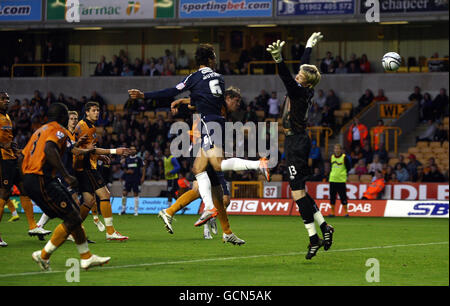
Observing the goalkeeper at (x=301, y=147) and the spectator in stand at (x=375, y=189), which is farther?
the spectator in stand at (x=375, y=189)

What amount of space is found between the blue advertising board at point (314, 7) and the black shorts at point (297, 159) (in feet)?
83.8

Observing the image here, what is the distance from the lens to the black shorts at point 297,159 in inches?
468

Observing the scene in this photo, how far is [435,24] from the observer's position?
39969 millimetres

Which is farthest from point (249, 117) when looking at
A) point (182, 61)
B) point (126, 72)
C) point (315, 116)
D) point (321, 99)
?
point (126, 72)

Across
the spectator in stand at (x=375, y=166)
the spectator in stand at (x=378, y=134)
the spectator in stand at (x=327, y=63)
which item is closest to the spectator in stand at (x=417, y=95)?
the spectator in stand at (x=378, y=134)

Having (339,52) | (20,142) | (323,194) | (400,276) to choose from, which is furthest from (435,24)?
(400,276)

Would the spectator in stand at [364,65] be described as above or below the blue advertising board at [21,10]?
below

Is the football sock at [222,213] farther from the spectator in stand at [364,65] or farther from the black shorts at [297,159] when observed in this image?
the spectator in stand at [364,65]

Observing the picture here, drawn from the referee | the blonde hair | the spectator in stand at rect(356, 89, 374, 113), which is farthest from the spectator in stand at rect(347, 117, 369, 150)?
the blonde hair

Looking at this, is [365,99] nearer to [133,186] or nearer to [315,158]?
[315,158]

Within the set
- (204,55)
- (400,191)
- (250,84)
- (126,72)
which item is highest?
(126,72)

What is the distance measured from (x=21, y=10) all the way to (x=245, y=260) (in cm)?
3171

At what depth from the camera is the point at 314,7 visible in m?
36.9

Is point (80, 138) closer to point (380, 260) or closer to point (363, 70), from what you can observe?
point (380, 260)
